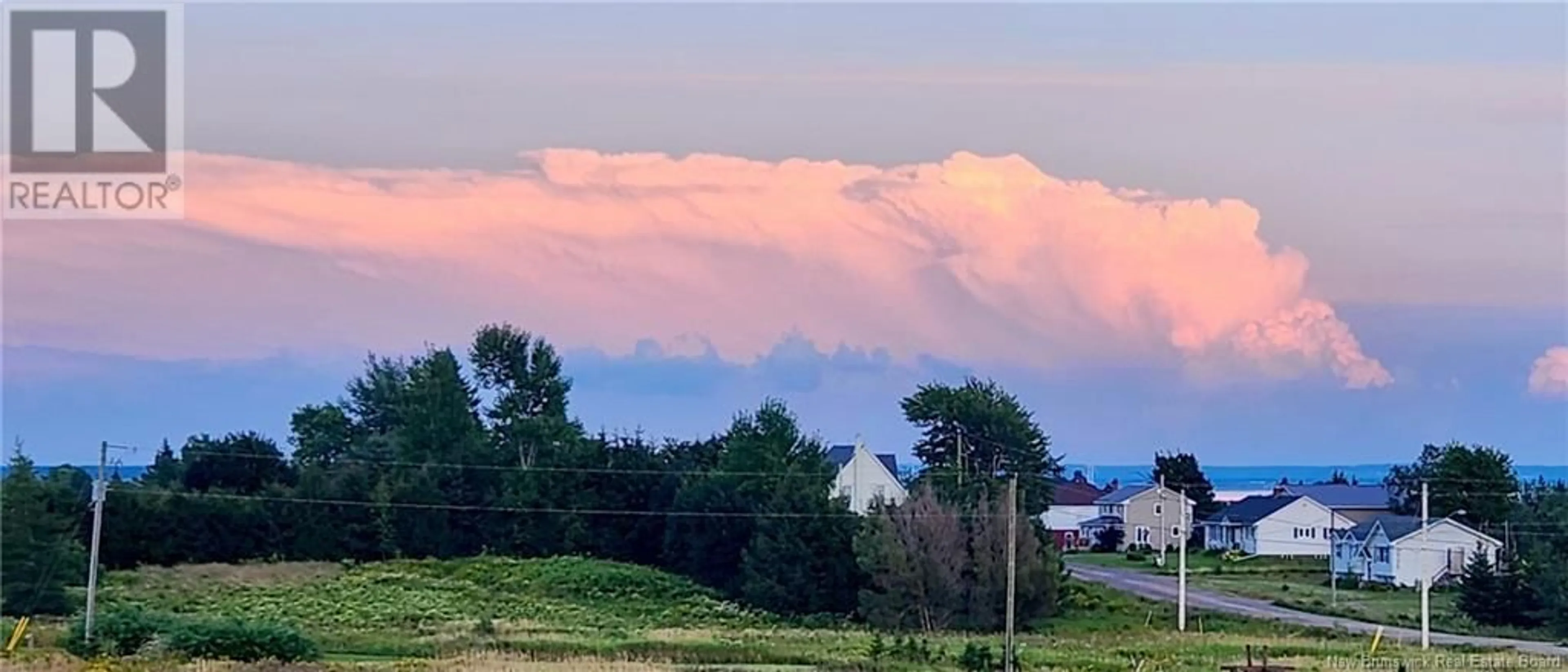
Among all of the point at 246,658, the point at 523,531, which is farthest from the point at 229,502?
the point at 246,658

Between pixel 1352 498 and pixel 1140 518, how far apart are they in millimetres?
10539

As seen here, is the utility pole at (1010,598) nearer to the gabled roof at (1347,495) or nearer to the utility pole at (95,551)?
the utility pole at (95,551)

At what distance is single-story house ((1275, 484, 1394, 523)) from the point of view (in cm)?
8706

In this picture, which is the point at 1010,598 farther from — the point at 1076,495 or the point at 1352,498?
the point at 1076,495

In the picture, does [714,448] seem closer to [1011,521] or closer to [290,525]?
[290,525]

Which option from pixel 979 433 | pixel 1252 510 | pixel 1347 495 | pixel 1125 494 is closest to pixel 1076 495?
pixel 1125 494

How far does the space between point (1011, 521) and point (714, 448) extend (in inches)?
1167

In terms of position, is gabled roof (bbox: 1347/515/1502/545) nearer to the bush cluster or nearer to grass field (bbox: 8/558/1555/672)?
grass field (bbox: 8/558/1555/672)

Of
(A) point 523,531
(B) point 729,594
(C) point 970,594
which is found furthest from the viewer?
(A) point 523,531

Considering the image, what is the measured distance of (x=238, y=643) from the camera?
34.0 meters

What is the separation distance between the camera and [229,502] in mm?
59469

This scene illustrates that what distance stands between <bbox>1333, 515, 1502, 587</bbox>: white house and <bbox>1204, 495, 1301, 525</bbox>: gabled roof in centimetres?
1425

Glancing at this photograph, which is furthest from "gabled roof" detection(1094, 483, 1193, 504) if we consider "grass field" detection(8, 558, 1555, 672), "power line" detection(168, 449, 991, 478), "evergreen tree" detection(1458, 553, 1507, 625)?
"grass field" detection(8, 558, 1555, 672)

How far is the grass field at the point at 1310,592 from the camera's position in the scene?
173 ft
